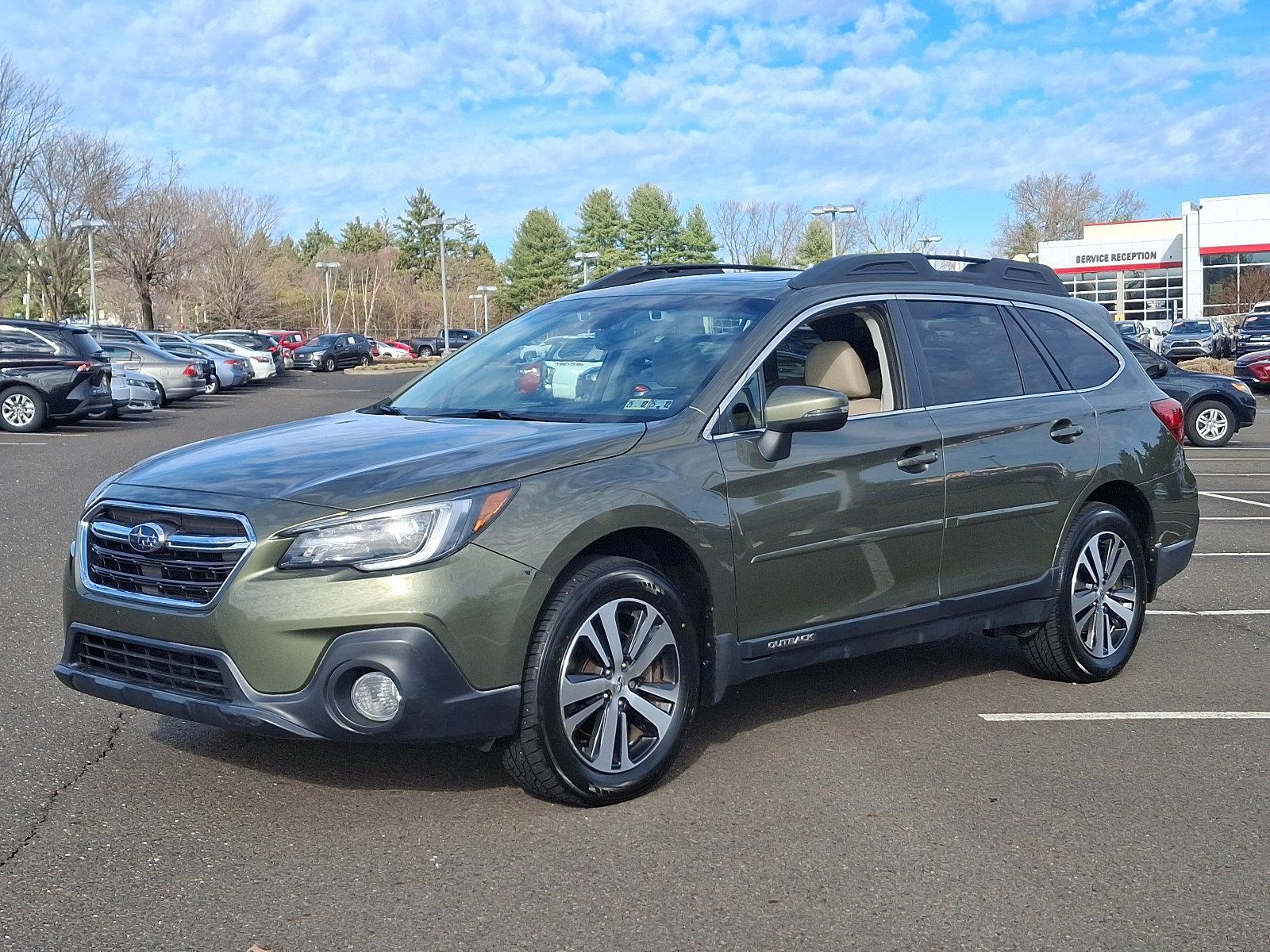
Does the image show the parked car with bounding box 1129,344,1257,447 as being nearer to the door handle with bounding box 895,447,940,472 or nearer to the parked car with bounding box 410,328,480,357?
the door handle with bounding box 895,447,940,472

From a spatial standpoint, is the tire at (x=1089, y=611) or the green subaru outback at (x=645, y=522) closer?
the green subaru outback at (x=645, y=522)

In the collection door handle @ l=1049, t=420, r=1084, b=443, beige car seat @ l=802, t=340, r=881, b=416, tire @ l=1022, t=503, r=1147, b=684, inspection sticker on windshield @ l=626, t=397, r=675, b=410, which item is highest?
beige car seat @ l=802, t=340, r=881, b=416

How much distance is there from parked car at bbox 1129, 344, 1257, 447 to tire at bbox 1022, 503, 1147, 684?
46.9ft

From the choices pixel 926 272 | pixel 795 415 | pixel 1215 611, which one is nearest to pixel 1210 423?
pixel 1215 611

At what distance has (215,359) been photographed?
40.2m

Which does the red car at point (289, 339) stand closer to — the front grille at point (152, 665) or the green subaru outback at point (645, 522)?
the green subaru outback at point (645, 522)

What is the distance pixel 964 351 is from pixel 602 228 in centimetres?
11420

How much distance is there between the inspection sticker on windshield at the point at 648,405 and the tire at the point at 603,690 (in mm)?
655

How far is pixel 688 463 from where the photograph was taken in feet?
16.2

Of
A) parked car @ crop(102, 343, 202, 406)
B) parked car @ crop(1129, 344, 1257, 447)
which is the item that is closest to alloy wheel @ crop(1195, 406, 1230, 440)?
parked car @ crop(1129, 344, 1257, 447)

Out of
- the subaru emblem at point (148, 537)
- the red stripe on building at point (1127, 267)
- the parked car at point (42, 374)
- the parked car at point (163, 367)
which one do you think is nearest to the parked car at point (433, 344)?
the red stripe on building at point (1127, 267)

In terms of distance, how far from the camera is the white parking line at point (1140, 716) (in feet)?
19.5

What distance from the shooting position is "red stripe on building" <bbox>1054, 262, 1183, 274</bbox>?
7956cm

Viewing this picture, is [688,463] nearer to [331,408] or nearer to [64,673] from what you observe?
[64,673]
